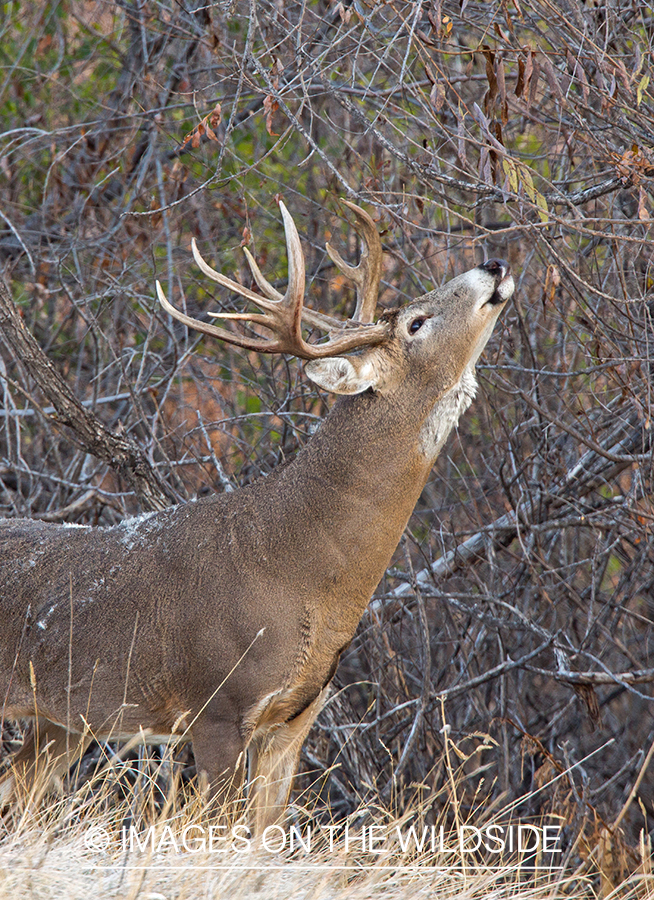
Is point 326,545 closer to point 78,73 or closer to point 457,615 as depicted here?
point 457,615

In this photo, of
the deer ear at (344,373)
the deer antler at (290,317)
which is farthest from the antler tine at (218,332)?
the deer ear at (344,373)

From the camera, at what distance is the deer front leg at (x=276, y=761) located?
4188 mm

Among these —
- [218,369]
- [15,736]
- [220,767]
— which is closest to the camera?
[220,767]

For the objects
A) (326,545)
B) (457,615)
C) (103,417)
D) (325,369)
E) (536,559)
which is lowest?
(457,615)

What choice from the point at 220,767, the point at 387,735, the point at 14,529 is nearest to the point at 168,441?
the point at 14,529

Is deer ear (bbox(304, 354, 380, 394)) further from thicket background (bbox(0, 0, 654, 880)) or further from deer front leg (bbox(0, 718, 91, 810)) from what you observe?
deer front leg (bbox(0, 718, 91, 810))

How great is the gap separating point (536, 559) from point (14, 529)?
2.80m

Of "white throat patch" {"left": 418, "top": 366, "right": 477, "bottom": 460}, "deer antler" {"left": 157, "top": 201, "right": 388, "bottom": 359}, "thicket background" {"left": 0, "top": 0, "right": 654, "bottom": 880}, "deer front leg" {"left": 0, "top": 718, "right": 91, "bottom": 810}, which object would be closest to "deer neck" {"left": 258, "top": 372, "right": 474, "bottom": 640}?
"white throat patch" {"left": 418, "top": 366, "right": 477, "bottom": 460}

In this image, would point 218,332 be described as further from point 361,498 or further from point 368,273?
point 368,273

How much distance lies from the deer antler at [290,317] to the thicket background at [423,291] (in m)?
0.55

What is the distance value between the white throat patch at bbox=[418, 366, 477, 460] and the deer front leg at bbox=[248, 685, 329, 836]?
109 centimetres

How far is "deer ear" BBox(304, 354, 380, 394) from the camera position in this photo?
4.05 metres

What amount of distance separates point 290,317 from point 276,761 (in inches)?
72.1

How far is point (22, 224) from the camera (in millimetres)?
8148
